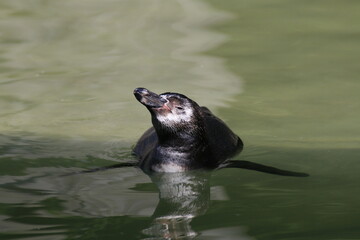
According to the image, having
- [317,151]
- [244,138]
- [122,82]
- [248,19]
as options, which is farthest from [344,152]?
[248,19]

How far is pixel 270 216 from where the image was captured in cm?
593

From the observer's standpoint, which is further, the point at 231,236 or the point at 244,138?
the point at 244,138

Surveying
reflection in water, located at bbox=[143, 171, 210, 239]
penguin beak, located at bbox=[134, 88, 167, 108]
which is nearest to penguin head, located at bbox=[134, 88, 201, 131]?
penguin beak, located at bbox=[134, 88, 167, 108]

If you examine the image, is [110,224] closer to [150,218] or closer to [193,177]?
[150,218]

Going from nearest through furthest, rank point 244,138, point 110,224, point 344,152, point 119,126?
point 110,224 → point 344,152 → point 244,138 → point 119,126

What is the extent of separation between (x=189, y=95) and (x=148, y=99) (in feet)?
11.6

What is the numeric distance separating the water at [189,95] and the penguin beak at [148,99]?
24.6 inches

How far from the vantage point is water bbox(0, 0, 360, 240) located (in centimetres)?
600

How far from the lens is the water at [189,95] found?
6.00 metres

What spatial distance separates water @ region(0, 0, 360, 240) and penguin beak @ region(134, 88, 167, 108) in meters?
0.63

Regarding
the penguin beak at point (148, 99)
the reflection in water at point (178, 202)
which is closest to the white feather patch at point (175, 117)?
the penguin beak at point (148, 99)

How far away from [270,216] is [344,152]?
2287 millimetres

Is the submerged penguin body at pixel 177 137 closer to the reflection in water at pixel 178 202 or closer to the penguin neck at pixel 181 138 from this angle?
the penguin neck at pixel 181 138

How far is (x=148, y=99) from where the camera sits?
718 centimetres
